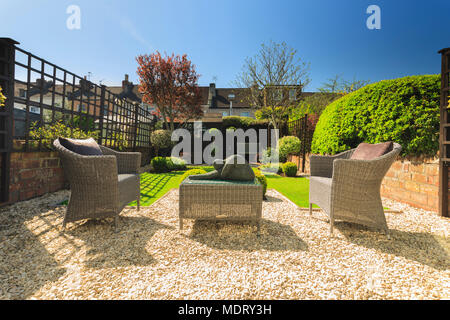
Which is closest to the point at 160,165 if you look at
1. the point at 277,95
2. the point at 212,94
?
the point at 277,95

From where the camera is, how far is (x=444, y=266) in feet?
5.62

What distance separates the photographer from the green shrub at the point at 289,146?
834 centimetres

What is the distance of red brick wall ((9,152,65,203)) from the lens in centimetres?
320

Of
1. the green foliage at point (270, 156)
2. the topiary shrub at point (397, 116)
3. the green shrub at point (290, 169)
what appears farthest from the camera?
the green foliage at point (270, 156)

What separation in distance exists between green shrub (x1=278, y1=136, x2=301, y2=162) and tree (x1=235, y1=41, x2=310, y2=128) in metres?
2.36

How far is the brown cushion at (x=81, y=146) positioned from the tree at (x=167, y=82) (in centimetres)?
923

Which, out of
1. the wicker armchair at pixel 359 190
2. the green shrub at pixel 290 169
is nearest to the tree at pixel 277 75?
the green shrub at pixel 290 169

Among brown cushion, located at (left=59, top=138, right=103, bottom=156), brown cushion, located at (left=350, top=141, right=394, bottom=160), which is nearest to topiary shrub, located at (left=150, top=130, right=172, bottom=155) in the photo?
brown cushion, located at (left=59, top=138, right=103, bottom=156)

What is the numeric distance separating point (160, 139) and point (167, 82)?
3.97 metres

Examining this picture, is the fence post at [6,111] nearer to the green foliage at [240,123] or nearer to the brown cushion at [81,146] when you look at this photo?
the brown cushion at [81,146]

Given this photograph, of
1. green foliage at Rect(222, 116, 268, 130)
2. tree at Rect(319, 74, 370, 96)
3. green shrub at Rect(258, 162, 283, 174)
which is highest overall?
tree at Rect(319, 74, 370, 96)

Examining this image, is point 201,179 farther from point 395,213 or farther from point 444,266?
point 395,213

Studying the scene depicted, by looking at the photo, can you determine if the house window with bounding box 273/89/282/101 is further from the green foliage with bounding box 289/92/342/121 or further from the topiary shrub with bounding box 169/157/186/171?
the topiary shrub with bounding box 169/157/186/171
